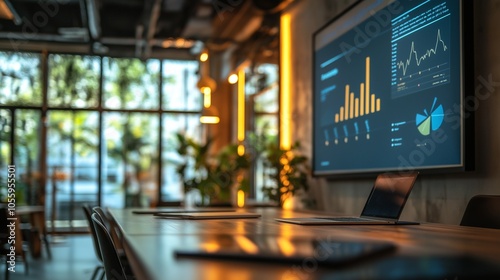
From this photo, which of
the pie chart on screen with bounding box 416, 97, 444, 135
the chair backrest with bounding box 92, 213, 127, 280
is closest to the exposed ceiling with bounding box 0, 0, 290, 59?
the pie chart on screen with bounding box 416, 97, 444, 135

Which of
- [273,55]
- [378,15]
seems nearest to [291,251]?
[378,15]

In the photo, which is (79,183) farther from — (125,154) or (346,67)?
(346,67)

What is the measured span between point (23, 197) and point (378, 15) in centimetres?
859

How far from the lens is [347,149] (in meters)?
5.06

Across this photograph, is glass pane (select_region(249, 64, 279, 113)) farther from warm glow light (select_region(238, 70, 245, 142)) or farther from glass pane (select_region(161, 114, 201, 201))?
glass pane (select_region(161, 114, 201, 201))

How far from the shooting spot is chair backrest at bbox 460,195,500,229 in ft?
9.02

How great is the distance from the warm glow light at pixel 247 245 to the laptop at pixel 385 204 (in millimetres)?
788

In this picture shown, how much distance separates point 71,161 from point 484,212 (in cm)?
984

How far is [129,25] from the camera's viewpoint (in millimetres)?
10867
